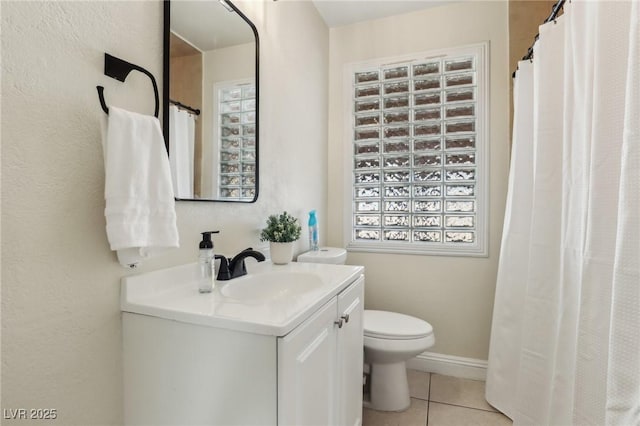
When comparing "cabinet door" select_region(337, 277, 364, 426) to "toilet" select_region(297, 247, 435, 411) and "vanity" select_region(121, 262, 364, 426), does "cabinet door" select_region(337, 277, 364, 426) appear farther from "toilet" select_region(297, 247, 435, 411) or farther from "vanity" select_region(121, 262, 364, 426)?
"toilet" select_region(297, 247, 435, 411)

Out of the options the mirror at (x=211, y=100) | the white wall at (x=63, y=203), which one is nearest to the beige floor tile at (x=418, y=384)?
the mirror at (x=211, y=100)

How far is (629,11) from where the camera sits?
0.91m

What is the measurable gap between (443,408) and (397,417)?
0.94 ft

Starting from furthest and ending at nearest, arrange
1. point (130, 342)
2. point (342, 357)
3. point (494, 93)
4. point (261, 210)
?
1. point (494, 93)
2. point (261, 210)
3. point (342, 357)
4. point (130, 342)

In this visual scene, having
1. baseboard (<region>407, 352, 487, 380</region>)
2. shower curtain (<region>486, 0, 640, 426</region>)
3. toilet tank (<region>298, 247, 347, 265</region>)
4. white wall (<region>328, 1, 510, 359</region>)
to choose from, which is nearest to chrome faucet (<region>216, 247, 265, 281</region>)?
toilet tank (<region>298, 247, 347, 265</region>)

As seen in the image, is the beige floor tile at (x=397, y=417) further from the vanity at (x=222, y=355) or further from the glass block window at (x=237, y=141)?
the glass block window at (x=237, y=141)

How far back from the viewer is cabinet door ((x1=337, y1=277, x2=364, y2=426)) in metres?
1.15

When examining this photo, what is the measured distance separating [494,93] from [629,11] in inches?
49.5

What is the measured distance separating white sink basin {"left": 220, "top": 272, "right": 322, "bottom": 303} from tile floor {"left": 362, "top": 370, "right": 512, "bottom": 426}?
94cm

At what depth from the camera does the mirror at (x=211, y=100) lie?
1.07 meters

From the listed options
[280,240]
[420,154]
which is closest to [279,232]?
[280,240]

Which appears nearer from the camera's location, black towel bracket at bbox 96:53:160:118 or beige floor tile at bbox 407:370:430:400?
black towel bracket at bbox 96:53:160:118

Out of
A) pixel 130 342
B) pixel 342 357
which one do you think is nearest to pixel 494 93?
pixel 342 357

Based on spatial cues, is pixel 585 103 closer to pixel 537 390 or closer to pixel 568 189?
pixel 568 189
